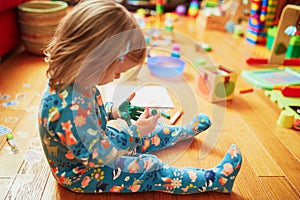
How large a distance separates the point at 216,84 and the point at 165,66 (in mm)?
330

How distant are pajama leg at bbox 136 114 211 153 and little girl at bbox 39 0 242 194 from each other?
14 centimetres

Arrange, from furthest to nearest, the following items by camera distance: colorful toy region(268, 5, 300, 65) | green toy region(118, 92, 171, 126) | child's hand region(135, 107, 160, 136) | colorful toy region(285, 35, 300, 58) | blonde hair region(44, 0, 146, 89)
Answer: colorful toy region(285, 35, 300, 58) → colorful toy region(268, 5, 300, 65) → green toy region(118, 92, 171, 126) → child's hand region(135, 107, 160, 136) → blonde hair region(44, 0, 146, 89)

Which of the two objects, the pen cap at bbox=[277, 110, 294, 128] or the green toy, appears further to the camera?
the pen cap at bbox=[277, 110, 294, 128]

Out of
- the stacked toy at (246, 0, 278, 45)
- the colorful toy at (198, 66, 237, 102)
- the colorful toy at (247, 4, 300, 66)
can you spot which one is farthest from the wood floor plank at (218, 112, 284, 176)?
the stacked toy at (246, 0, 278, 45)

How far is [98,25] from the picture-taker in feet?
2.18

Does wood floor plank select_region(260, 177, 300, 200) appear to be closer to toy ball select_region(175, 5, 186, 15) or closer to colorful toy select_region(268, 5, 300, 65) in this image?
colorful toy select_region(268, 5, 300, 65)

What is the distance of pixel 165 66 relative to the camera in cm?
155

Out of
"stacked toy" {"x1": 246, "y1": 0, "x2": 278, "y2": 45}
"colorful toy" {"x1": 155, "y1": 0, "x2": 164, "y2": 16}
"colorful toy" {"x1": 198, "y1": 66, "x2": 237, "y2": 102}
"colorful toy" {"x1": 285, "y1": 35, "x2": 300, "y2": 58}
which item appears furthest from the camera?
"colorful toy" {"x1": 155, "y1": 0, "x2": 164, "y2": 16}

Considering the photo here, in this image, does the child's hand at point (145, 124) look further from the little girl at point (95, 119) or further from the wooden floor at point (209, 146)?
the wooden floor at point (209, 146)

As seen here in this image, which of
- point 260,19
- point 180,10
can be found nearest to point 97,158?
point 260,19

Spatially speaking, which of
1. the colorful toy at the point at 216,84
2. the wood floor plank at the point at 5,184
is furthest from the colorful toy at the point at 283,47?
the wood floor plank at the point at 5,184

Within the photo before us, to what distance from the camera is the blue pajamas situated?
0.70 m

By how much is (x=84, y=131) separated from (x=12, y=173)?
0.33m

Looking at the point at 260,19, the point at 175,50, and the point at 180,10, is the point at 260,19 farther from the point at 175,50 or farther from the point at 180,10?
the point at 180,10
